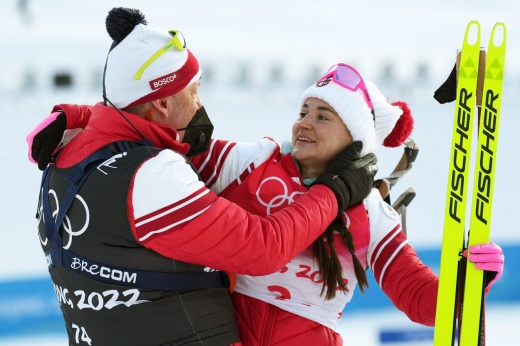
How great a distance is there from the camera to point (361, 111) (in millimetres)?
2184

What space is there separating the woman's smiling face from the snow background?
2369 millimetres

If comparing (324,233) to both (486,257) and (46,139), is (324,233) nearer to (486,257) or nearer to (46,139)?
(486,257)

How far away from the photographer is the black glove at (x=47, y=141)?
6.16 feet

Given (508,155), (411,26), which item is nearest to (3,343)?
(508,155)

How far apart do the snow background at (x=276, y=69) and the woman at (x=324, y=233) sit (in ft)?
7.54

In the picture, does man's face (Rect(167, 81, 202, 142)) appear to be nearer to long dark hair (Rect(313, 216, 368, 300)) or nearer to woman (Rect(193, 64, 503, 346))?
woman (Rect(193, 64, 503, 346))

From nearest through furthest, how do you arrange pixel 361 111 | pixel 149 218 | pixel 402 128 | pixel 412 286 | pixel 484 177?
pixel 149 218 < pixel 484 177 < pixel 412 286 < pixel 361 111 < pixel 402 128

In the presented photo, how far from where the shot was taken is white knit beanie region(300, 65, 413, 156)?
218 cm

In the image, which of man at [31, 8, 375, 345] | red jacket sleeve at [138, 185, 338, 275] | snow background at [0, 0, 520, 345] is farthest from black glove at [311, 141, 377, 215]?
snow background at [0, 0, 520, 345]

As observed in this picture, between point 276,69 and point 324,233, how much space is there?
715 centimetres

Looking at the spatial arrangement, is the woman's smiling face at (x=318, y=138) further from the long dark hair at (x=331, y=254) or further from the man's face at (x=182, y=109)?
the man's face at (x=182, y=109)

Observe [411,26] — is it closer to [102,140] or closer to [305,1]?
[305,1]

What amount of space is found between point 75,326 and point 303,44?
8.49 metres

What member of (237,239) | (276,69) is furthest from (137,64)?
(276,69)
